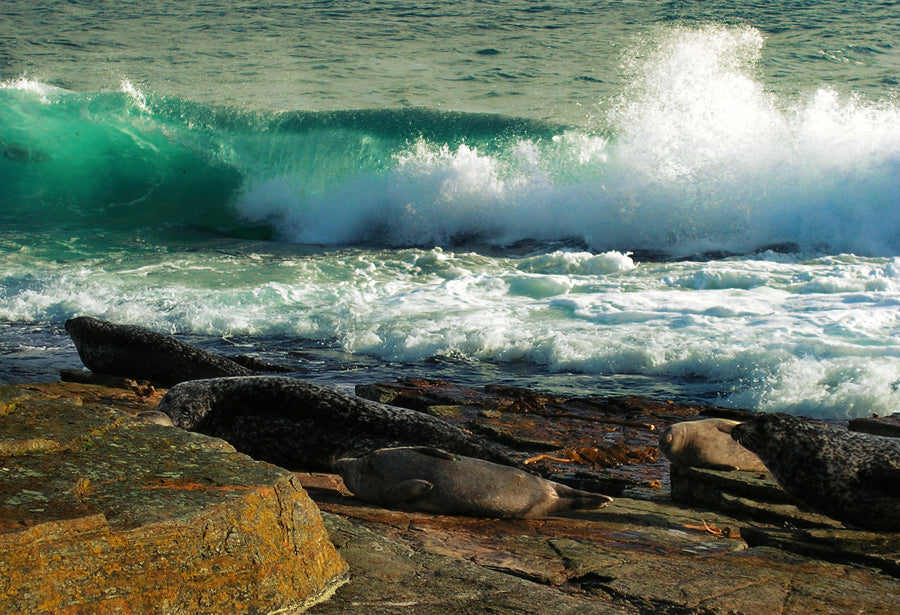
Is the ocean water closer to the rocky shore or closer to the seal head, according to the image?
the seal head

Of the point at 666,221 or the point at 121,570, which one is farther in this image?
the point at 666,221

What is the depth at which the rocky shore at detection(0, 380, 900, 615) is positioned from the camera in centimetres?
239

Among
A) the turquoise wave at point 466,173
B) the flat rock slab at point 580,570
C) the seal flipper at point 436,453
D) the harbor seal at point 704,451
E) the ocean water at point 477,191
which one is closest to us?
the flat rock slab at point 580,570

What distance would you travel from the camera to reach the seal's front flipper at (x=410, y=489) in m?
4.35

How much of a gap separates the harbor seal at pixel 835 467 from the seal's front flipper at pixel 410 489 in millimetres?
1861

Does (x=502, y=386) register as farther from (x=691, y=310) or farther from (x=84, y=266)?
(x=84, y=266)

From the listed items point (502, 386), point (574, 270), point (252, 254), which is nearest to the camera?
point (502, 386)

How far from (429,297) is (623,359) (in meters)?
3.72

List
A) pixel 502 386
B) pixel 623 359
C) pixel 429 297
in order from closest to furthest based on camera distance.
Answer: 1. pixel 502 386
2. pixel 623 359
3. pixel 429 297

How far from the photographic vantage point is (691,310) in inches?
444

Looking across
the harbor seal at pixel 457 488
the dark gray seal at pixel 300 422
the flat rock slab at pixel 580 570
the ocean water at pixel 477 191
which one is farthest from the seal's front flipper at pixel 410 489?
the ocean water at pixel 477 191

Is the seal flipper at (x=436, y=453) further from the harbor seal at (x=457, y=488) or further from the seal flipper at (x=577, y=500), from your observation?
the seal flipper at (x=577, y=500)

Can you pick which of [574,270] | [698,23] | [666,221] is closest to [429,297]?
[574,270]

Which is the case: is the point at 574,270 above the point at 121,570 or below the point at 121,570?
below
